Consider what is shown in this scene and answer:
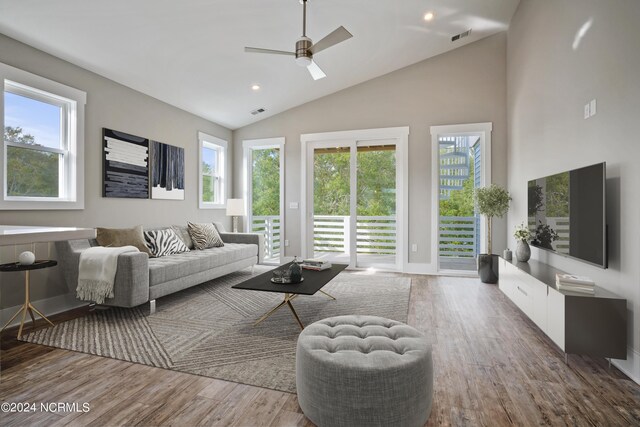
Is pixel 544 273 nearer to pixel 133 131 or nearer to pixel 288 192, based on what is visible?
pixel 288 192

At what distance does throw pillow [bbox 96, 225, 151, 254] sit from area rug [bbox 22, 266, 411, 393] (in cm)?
67

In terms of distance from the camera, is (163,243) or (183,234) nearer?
(163,243)

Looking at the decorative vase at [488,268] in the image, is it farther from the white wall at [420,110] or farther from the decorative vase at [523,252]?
the decorative vase at [523,252]

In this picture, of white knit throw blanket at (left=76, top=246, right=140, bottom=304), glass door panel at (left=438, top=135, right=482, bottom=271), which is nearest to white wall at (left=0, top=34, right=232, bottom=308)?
white knit throw blanket at (left=76, top=246, right=140, bottom=304)

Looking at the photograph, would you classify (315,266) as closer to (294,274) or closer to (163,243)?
(294,274)

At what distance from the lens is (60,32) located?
Answer: 112 inches

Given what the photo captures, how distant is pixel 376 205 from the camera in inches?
212

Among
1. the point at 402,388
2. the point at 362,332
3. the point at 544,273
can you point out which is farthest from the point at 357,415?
the point at 544,273

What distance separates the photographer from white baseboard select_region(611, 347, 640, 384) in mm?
1934

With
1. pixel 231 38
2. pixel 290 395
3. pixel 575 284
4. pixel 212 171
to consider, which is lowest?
pixel 290 395

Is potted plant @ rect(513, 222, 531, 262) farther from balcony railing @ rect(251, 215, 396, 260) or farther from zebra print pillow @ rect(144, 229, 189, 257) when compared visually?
zebra print pillow @ rect(144, 229, 189, 257)

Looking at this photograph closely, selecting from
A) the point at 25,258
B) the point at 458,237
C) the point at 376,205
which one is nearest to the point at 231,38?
the point at 25,258

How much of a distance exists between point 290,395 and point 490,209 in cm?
377

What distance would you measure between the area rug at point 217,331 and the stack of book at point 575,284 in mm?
1267
